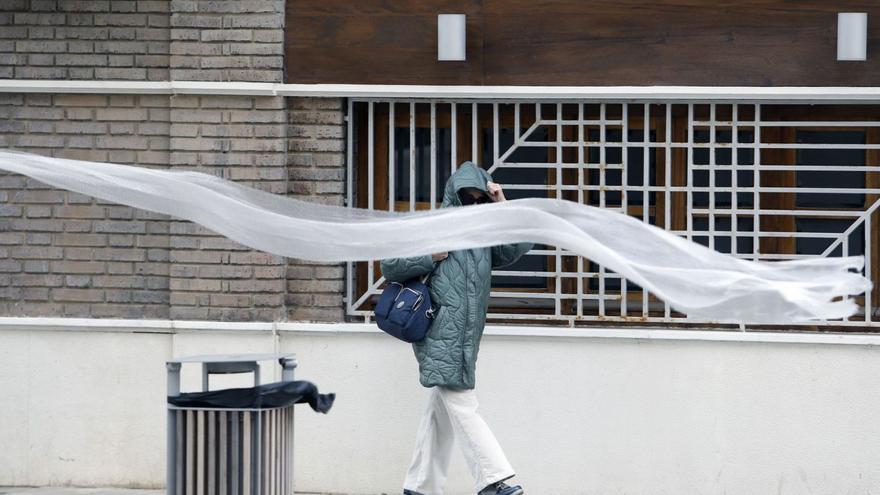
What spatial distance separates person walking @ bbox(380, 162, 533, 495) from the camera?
745 cm

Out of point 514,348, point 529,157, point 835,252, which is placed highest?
point 529,157

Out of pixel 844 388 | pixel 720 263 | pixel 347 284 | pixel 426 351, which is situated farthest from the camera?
pixel 347 284

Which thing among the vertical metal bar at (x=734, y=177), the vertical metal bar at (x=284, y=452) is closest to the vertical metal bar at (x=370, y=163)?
the vertical metal bar at (x=734, y=177)

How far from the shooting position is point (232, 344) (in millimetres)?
8516

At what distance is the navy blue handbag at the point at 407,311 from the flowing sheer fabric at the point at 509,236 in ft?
3.13

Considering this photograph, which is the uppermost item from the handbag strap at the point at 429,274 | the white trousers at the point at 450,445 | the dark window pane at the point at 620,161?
the dark window pane at the point at 620,161

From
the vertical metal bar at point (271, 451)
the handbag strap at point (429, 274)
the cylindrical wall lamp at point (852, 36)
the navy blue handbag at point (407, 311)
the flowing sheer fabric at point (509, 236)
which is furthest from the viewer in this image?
the cylindrical wall lamp at point (852, 36)

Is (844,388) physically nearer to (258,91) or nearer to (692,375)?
(692,375)

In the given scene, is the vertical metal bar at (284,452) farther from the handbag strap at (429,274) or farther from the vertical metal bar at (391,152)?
the vertical metal bar at (391,152)

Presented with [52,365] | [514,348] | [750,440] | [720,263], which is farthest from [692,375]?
[52,365]

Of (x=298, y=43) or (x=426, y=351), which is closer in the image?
(x=426, y=351)

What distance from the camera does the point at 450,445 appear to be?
25.6ft

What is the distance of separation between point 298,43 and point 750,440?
11.3 feet

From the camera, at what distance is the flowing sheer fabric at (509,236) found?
5.80m
